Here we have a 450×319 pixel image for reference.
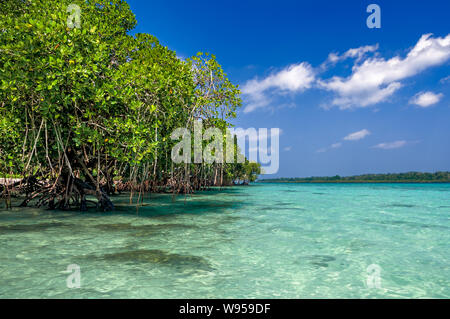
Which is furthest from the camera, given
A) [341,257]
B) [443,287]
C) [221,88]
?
[221,88]

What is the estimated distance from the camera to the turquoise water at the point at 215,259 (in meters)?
3.20

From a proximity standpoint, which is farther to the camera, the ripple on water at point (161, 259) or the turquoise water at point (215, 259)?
the ripple on water at point (161, 259)

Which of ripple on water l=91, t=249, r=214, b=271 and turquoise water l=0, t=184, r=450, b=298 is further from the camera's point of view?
ripple on water l=91, t=249, r=214, b=271

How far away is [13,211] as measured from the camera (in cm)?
880

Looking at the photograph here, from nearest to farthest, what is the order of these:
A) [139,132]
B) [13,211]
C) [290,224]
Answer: [139,132] → [290,224] → [13,211]

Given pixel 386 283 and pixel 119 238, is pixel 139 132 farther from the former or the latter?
pixel 386 283

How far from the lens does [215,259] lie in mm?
4301

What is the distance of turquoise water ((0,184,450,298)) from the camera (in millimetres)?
3197

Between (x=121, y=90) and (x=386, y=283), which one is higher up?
(x=121, y=90)

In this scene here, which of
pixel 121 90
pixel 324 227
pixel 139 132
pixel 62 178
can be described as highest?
pixel 121 90
